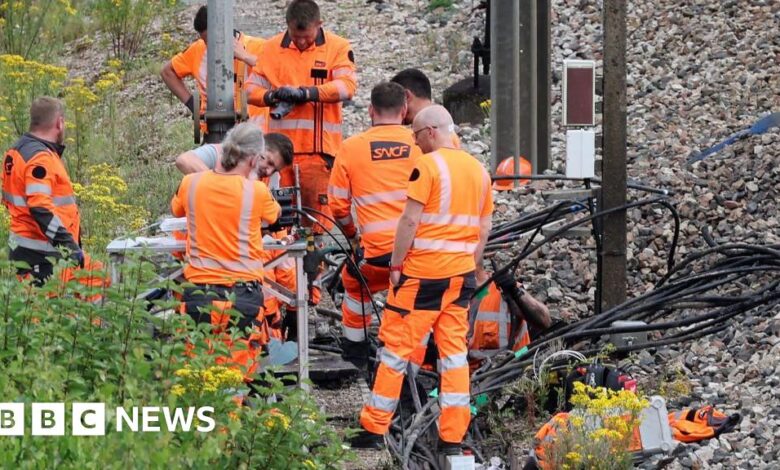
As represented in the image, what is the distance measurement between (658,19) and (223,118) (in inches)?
314

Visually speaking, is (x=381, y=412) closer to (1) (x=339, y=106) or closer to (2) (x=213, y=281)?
(2) (x=213, y=281)

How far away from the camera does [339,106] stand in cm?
1109

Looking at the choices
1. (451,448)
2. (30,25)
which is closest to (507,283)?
(451,448)

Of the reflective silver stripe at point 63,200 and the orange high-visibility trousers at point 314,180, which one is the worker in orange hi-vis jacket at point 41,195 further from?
the orange high-visibility trousers at point 314,180

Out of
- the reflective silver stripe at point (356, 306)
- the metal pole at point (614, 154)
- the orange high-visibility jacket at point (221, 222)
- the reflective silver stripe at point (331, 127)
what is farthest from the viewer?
the reflective silver stripe at point (331, 127)

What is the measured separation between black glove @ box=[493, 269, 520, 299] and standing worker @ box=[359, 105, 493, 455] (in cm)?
125

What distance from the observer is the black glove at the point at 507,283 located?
9.74 metres

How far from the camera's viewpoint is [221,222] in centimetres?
830

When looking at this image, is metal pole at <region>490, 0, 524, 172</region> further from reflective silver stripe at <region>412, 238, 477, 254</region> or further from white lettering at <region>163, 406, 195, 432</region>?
white lettering at <region>163, 406, 195, 432</region>

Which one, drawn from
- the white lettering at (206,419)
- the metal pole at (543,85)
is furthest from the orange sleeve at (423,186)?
the metal pole at (543,85)

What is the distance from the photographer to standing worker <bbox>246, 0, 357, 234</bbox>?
1085cm

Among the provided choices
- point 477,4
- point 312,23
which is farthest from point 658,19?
point 312,23

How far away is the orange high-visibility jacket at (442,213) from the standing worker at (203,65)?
322 centimetres

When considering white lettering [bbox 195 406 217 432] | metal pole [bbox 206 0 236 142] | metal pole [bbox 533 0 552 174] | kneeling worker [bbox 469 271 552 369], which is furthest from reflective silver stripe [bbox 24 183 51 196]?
metal pole [bbox 533 0 552 174]
